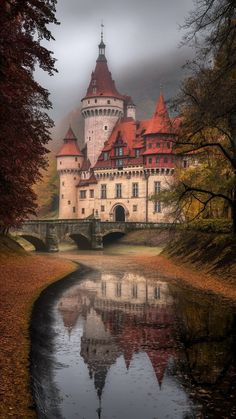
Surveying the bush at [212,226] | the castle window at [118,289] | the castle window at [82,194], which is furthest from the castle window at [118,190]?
the castle window at [118,289]

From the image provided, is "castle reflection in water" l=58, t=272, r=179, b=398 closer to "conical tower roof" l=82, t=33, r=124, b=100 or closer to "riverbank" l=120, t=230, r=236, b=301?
"riverbank" l=120, t=230, r=236, b=301

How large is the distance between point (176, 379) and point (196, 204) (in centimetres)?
2784

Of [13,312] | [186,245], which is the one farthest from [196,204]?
[13,312]

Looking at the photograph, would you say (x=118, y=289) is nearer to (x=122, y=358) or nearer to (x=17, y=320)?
(x=17, y=320)

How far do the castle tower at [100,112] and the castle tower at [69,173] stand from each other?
8.90 feet

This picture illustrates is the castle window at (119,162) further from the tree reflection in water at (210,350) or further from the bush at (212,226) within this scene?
the tree reflection in water at (210,350)

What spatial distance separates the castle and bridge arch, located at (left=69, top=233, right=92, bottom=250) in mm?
14105

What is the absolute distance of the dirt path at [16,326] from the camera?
7797 mm

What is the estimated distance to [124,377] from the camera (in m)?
9.77

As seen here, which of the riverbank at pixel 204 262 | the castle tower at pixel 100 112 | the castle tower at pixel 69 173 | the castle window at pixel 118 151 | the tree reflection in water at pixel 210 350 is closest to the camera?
the tree reflection in water at pixel 210 350

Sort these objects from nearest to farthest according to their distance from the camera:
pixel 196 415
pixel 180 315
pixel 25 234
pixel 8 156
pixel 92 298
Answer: pixel 196 415 → pixel 8 156 → pixel 180 315 → pixel 92 298 → pixel 25 234

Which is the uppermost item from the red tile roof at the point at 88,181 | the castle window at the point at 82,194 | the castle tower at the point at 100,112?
the castle tower at the point at 100,112

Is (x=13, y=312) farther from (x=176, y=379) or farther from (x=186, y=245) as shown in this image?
(x=186, y=245)

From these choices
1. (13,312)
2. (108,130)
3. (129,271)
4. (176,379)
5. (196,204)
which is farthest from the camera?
(108,130)
